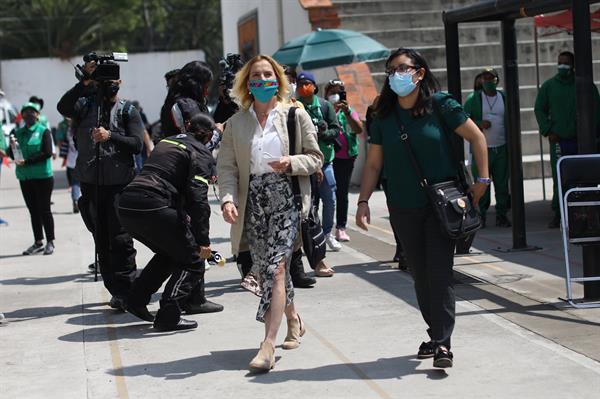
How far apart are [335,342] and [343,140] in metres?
4.60

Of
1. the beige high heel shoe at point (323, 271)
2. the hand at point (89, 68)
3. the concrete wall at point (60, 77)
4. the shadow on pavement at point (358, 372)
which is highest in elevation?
the concrete wall at point (60, 77)

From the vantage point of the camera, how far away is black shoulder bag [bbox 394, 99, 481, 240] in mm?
6395

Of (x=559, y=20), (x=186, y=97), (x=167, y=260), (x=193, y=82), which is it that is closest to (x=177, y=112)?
(x=186, y=97)

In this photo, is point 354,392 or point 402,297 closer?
point 354,392

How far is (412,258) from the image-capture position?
668cm

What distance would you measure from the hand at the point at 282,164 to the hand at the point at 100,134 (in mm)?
2571

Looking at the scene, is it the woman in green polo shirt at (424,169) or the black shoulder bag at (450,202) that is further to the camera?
the woman in green polo shirt at (424,169)

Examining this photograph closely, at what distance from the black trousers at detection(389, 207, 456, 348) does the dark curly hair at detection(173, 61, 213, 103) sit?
8.98ft

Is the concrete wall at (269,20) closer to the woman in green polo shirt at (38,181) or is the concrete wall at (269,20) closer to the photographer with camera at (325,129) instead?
the woman in green polo shirt at (38,181)

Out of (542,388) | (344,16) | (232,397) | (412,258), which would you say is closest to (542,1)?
(412,258)

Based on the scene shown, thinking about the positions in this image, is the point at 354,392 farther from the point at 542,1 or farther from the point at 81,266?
the point at 81,266

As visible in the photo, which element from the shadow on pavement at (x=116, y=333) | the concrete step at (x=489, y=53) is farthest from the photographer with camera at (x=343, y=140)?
the concrete step at (x=489, y=53)

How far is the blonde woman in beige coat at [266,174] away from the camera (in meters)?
6.84

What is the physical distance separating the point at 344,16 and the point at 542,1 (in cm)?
1319
